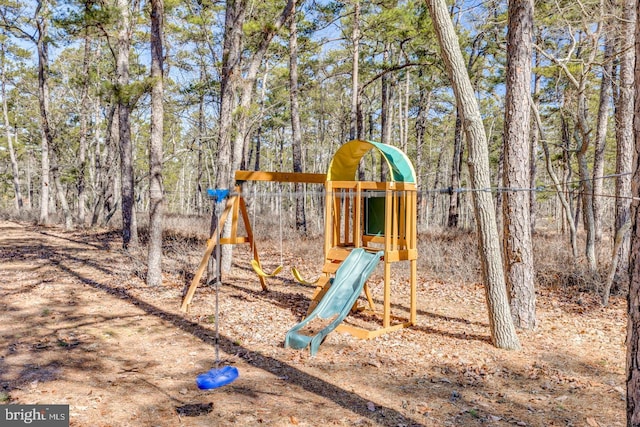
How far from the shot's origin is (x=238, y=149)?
798 cm

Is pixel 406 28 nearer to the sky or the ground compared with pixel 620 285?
nearer to the sky

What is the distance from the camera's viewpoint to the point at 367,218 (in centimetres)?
657

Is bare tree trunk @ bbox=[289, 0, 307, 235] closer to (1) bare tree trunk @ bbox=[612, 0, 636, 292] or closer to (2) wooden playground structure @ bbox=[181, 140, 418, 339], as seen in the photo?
(2) wooden playground structure @ bbox=[181, 140, 418, 339]

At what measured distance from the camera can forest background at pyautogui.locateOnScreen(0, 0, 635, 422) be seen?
22.4 ft

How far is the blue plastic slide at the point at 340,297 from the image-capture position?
4.14 meters

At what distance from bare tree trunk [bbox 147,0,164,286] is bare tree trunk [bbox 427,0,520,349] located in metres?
4.52

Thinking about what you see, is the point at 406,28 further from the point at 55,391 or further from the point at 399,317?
the point at 55,391

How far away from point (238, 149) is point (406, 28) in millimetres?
7340

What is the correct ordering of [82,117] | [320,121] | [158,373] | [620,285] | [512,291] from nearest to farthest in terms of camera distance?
[158,373] < [512,291] < [620,285] < [82,117] < [320,121]

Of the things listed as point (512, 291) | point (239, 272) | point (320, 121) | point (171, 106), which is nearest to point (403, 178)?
point (512, 291)

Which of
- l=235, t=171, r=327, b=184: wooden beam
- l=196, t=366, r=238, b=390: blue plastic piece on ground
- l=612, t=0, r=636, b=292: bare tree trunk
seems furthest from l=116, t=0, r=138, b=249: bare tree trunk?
l=612, t=0, r=636, b=292: bare tree trunk

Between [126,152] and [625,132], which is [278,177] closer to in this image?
[625,132]

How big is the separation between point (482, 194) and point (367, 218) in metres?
2.23

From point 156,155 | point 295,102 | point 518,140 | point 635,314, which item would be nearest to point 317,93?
point 295,102
